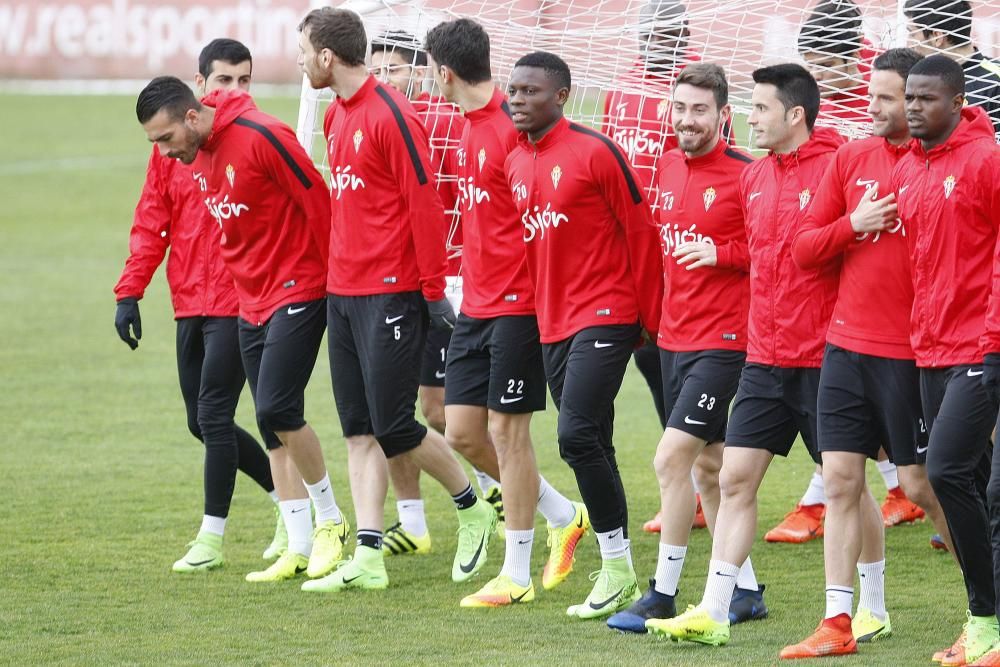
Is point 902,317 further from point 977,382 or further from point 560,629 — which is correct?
point 560,629

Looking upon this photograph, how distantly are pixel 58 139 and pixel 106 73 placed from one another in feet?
16.7

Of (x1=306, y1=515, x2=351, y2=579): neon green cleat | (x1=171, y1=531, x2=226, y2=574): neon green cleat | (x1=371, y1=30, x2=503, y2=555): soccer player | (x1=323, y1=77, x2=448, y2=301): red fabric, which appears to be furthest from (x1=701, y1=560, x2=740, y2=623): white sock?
(x1=171, y1=531, x2=226, y2=574): neon green cleat

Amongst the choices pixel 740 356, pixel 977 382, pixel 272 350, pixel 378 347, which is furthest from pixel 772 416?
pixel 272 350

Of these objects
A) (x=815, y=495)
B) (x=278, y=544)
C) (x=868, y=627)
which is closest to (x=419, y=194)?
(x=278, y=544)

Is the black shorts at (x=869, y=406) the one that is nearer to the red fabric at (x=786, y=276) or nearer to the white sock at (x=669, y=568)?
the red fabric at (x=786, y=276)

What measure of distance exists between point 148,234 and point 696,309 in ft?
9.59

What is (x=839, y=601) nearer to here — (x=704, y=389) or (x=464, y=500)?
(x=704, y=389)

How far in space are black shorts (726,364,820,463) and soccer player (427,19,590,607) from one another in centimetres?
113

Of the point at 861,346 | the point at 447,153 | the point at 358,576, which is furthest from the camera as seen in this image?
the point at 447,153

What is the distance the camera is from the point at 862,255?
5922 millimetres

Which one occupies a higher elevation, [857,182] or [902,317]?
[857,182]

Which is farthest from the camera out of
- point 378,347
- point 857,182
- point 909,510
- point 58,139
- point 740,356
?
point 58,139

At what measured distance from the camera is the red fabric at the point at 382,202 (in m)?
6.95

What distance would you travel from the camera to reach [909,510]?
8.43m
